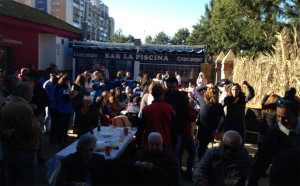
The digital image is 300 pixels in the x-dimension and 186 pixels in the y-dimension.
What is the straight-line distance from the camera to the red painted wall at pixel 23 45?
38.8 feet

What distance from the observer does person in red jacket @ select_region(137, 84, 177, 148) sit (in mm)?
3891

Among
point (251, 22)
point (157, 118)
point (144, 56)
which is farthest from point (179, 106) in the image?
point (251, 22)

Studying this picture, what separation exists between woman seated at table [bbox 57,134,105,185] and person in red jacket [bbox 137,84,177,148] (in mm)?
995

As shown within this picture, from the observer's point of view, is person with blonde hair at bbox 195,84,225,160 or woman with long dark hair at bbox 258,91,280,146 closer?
person with blonde hair at bbox 195,84,225,160

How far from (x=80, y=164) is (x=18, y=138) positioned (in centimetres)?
90

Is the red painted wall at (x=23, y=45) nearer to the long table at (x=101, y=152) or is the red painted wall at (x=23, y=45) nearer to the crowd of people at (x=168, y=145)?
the crowd of people at (x=168, y=145)

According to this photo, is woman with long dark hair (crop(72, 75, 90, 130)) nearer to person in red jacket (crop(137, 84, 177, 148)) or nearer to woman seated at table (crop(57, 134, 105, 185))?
person in red jacket (crop(137, 84, 177, 148))

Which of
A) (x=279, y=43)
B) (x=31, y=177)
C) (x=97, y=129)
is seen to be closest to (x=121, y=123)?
(x=97, y=129)

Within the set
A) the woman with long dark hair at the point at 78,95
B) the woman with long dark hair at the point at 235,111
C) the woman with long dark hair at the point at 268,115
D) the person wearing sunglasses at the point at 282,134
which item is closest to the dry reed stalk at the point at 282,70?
the woman with long dark hair at the point at 268,115

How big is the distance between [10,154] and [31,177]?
382 millimetres

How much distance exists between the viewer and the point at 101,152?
13.2 ft

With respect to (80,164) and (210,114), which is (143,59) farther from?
(80,164)

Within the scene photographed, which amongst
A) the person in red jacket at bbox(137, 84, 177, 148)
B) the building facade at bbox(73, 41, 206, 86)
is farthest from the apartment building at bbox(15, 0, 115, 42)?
the person in red jacket at bbox(137, 84, 177, 148)

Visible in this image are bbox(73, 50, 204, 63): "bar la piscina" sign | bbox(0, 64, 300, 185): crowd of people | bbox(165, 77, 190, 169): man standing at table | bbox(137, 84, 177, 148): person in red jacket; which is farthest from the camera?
bbox(73, 50, 204, 63): "bar la piscina" sign
